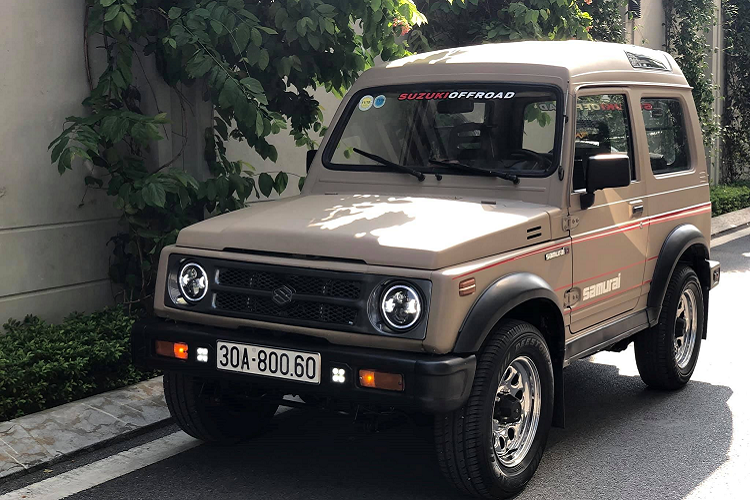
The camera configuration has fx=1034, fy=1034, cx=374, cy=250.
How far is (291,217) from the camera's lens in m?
5.00

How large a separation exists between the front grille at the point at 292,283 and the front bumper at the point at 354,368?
0.21m

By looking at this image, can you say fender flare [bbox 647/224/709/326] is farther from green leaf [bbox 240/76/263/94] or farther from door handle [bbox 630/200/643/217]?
green leaf [bbox 240/76/263/94]

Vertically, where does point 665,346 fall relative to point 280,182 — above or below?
below

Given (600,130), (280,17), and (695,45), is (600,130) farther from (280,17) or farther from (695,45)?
(695,45)

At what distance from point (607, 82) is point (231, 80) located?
94.9 inches

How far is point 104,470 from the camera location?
16.7 feet

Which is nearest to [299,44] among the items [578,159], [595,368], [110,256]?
[110,256]

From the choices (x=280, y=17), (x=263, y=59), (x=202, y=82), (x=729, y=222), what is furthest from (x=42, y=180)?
(x=729, y=222)

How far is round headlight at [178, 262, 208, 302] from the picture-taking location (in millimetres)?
4862

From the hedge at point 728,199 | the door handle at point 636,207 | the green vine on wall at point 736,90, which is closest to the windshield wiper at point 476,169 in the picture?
the door handle at point 636,207

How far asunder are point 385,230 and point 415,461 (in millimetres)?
1317

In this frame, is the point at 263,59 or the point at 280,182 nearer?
the point at 263,59

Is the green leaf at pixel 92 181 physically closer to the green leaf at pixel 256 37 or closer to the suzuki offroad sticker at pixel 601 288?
the green leaf at pixel 256 37

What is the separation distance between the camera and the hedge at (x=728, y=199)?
1647 centimetres
